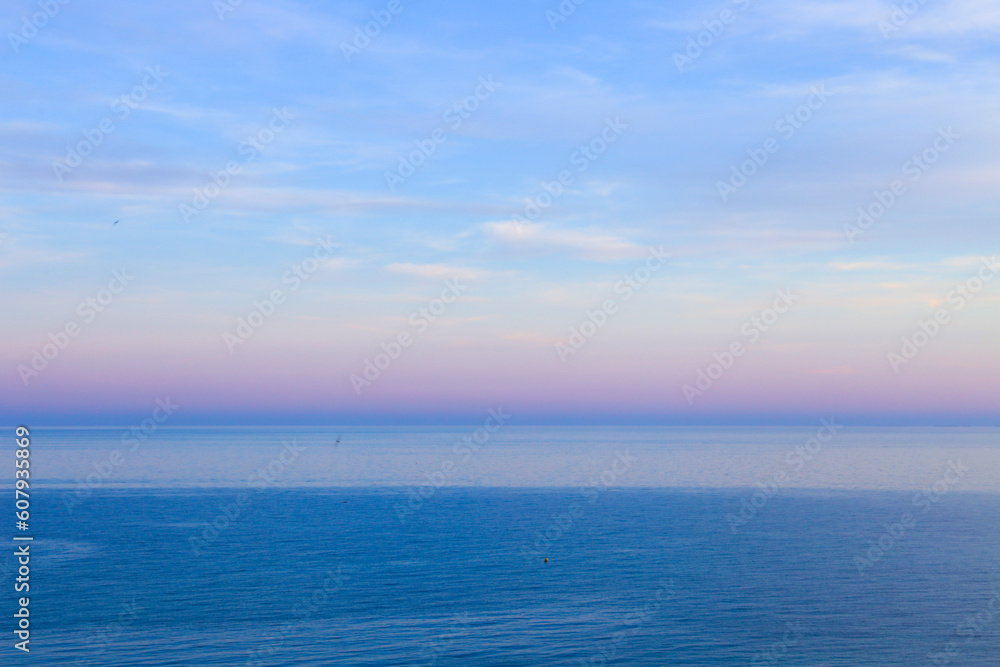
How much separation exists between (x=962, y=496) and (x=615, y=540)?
2912 inches

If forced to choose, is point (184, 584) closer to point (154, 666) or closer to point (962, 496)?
point (154, 666)

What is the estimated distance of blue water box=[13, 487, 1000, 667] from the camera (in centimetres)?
5484

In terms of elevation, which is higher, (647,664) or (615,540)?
(615,540)

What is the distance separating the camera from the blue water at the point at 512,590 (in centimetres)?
5484

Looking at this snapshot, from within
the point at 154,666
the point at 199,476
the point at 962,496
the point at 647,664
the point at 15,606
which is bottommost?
the point at 647,664

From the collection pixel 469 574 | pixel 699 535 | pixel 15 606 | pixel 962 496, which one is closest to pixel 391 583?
pixel 469 574

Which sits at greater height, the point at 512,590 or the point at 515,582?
the point at 515,582

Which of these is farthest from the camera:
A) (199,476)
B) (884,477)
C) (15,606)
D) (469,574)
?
(199,476)

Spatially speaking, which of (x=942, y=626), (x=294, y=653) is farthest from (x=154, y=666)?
(x=942, y=626)

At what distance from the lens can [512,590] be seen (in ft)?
230

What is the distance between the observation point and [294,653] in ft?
178

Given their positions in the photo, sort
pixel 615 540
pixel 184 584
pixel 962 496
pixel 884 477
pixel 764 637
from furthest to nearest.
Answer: pixel 884 477 → pixel 962 496 → pixel 615 540 → pixel 184 584 → pixel 764 637

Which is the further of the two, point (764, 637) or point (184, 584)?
point (184, 584)

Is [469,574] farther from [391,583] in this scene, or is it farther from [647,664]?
[647,664]
